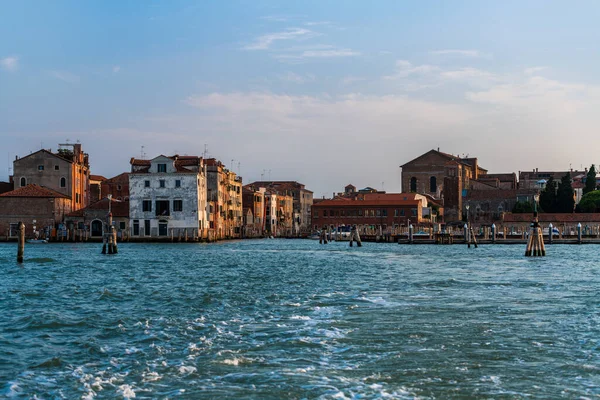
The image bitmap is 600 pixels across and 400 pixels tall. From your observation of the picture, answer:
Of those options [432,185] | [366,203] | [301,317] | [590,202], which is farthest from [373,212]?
[301,317]

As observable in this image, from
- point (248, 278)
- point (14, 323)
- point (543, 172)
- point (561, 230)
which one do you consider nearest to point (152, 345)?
point (14, 323)

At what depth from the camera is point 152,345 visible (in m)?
10.2

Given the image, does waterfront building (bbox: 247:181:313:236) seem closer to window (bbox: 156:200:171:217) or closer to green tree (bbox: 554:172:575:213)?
green tree (bbox: 554:172:575:213)

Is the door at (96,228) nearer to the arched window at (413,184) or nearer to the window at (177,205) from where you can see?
the window at (177,205)

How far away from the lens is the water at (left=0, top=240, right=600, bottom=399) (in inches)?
309

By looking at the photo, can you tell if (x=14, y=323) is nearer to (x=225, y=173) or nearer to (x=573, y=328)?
(x=573, y=328)

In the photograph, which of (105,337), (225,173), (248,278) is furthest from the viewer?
(225,173)

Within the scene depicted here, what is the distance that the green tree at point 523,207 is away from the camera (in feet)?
262

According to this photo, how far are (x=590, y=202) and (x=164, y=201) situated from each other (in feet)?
139

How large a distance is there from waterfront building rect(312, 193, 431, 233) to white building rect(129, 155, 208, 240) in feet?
93.7

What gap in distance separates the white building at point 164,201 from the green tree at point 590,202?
130 ft

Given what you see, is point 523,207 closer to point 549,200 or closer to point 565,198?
point 549,200

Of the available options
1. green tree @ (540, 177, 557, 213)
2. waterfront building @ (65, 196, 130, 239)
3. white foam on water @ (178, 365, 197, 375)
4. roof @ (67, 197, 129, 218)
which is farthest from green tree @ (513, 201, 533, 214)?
white foam on water @ (178, 365, 197, 375)

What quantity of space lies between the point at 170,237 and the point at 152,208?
8.43ft
